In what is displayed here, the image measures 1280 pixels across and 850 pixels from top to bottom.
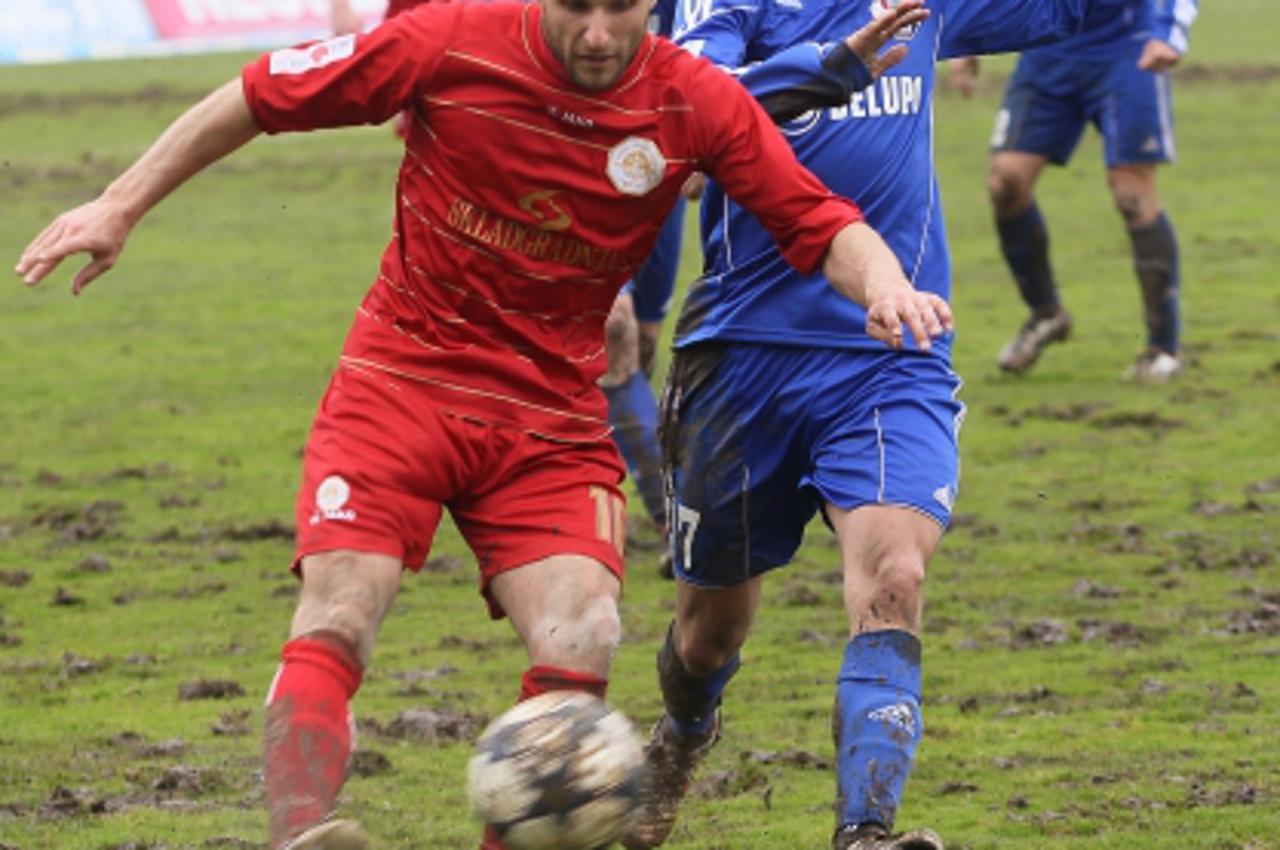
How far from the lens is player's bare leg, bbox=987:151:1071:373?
13164mm

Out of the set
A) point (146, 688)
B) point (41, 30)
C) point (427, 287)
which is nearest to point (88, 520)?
point (146, 688)

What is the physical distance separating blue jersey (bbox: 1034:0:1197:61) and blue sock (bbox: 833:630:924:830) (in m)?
2.14

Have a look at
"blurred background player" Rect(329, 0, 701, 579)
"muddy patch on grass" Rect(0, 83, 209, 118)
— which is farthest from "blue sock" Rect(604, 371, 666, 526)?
"muddy patch on grass" Rect(0, 83, 209, 118)

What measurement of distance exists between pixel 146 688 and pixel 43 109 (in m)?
20.3

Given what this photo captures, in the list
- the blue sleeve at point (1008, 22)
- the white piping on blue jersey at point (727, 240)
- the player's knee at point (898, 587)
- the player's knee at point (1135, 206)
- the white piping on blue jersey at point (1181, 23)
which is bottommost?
the player's knee at point (1135, 206)

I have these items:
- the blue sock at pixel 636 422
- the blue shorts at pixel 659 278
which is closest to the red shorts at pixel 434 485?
the blue sock at pixel 636 422

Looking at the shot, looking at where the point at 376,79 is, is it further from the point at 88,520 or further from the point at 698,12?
the point at 88,520

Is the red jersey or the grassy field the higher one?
the red jersey

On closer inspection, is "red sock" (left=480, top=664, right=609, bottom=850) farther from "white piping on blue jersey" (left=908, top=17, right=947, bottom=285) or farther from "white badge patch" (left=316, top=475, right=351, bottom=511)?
"white piping on blue jersey" (left=908, top=17, right=947, bottom=285)

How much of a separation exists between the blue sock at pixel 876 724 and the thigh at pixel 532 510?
0.57 metres

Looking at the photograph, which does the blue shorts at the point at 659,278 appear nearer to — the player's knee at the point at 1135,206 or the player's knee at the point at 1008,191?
the player's knee at the point at 1008,191

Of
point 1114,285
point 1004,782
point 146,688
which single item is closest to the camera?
point 1004,782

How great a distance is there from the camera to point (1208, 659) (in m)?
8.16

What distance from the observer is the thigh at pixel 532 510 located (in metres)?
5.47
